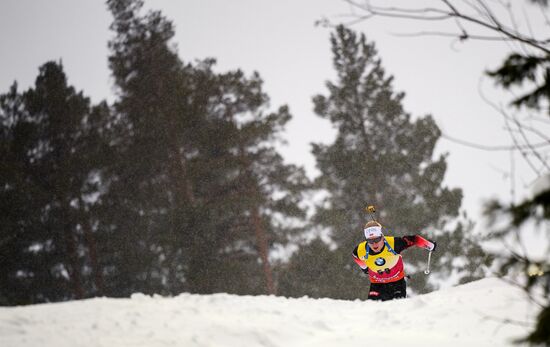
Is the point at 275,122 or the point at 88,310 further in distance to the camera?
the point at 275,122

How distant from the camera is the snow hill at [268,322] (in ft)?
17.4

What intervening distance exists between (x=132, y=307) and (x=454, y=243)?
15.0 metres

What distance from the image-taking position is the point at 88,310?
251 inches

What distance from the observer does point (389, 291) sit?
10.2m

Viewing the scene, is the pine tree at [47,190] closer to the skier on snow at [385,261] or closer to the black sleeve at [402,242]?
the skier on snow at [385,261]

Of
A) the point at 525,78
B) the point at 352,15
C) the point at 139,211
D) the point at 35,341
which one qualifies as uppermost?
the point at 139,211

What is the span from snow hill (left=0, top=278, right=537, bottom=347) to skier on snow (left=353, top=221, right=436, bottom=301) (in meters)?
2.69

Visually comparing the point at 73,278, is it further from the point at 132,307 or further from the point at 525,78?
the point at 525,78

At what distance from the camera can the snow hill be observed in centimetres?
530

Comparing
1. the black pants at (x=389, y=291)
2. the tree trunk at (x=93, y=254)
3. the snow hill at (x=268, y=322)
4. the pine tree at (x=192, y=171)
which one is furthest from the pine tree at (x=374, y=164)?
the snow hill at (x=268, y=322)

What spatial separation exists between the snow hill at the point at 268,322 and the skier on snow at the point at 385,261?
2686mm

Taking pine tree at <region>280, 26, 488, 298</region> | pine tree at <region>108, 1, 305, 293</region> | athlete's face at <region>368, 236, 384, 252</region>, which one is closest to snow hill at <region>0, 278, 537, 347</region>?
athlete's face at <region>368, 236, 384, 252</region>

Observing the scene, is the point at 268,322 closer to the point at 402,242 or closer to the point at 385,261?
the point at 385,261

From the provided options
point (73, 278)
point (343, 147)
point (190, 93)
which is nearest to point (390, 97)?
point (343, 147)
